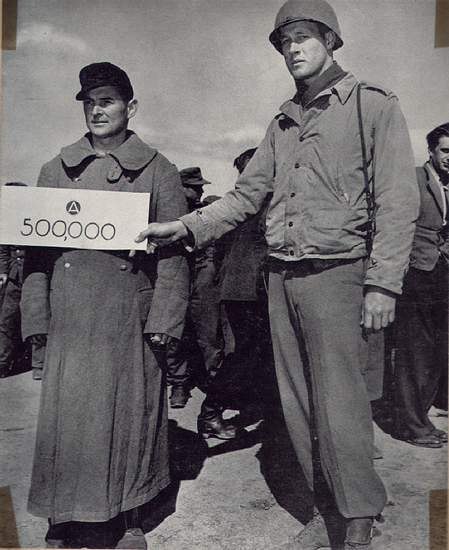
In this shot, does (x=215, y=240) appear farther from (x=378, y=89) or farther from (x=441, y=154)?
(x=441, y=154)

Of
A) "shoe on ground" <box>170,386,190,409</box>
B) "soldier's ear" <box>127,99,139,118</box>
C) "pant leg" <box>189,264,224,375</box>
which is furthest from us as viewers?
"shoe on ground" <box>170,386,190,409</box>

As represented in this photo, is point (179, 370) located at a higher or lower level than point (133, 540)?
higher

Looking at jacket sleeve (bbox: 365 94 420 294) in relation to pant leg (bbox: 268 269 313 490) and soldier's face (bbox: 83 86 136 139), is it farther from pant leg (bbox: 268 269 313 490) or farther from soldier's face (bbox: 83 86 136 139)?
soldier's face (bbox: 83 86 136 139)

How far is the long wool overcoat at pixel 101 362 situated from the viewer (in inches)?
107

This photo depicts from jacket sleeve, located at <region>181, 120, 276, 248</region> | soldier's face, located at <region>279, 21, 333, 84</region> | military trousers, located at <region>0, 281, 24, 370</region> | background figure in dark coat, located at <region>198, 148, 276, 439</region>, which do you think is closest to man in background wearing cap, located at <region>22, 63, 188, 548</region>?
jacket sleeve, located at <region>181, 120, 276, 248</region>

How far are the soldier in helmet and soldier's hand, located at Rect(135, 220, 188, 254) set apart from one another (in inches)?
0.4

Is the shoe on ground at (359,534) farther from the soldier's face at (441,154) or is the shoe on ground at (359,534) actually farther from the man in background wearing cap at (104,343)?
the soldier's face at (441,154)

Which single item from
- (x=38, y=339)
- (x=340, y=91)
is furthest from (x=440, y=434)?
(x=38, y=339)

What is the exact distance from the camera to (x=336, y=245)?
257 cm

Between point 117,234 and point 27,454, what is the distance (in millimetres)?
1290

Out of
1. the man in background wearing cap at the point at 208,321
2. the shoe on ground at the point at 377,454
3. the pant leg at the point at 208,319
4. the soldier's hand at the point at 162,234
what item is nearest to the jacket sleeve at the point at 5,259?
the soldier's hand at the point at 162,234

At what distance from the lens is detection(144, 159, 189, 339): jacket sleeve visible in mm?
2734

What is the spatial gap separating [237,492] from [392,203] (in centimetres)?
168

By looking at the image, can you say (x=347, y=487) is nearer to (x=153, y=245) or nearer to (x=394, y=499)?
(x=394, y=499)
